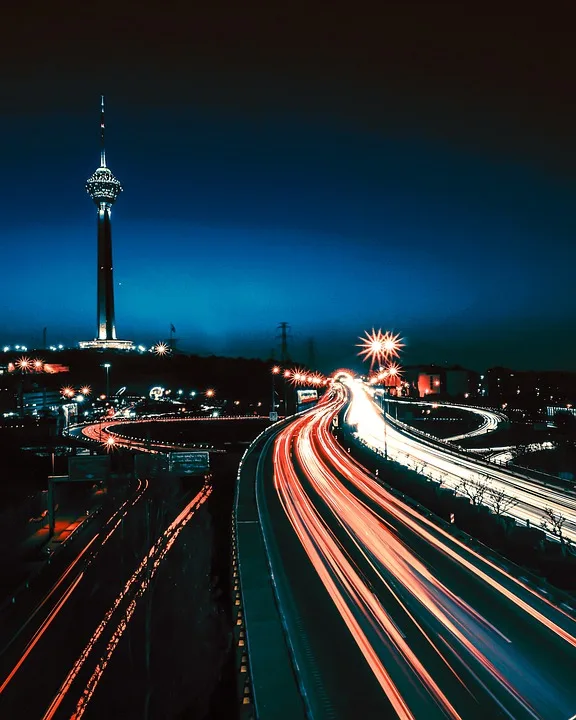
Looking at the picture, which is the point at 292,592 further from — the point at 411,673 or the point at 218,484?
the point at 218,484

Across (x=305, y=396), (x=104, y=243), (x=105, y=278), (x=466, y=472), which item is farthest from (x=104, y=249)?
(x=466, y=472)

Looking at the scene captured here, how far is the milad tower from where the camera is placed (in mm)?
125688

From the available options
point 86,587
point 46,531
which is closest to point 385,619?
point 86,587

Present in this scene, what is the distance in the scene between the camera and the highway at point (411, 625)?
914 centimetres

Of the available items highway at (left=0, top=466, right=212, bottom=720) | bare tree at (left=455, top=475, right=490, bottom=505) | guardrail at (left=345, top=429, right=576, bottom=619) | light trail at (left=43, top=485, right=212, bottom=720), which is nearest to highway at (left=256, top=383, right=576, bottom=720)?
guardrail at (left=345, top=429, right=576, bottom=619)

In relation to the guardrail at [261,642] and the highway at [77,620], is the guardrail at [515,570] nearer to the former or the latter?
the guardrail at [261,642]

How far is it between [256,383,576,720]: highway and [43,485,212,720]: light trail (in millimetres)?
5368

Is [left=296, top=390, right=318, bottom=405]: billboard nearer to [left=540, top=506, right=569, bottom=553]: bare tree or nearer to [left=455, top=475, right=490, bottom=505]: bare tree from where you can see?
[left=455, top=475, right=490, bottom=505]: bare tree

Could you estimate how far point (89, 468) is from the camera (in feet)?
94.5

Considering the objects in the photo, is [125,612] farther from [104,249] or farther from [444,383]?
[104,249]

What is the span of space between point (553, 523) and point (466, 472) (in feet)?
43.9

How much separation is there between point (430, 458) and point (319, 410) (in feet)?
127

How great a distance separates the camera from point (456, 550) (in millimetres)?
16609

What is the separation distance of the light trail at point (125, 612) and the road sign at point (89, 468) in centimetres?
454
